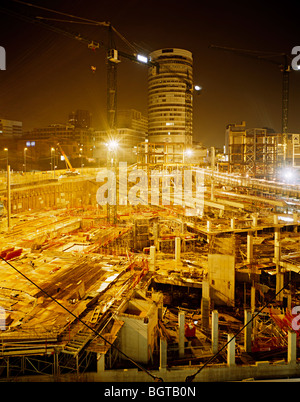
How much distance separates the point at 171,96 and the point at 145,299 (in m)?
66.8

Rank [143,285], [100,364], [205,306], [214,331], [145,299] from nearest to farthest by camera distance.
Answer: [100,364]
[214,331]
[145,299]
[143,285]
[205,306]

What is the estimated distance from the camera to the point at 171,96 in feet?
230

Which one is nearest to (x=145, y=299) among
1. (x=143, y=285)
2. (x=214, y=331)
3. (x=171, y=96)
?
(x=143, y=285)

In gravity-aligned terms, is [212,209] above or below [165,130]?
below

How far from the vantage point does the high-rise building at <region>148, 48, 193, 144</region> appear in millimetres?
69438

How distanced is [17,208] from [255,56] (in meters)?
35.2

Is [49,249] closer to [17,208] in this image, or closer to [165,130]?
[17,208]

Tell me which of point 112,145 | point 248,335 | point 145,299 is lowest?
point 248,335

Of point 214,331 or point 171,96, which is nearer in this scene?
point 214,331

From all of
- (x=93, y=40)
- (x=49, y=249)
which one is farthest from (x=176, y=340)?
(x=93, y=40)

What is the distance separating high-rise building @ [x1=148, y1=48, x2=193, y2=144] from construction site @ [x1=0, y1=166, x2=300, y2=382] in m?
53.3

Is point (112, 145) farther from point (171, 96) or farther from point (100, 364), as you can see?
point (171, 96)

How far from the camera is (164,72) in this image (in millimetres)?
69625

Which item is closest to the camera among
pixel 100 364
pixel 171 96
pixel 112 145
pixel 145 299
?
pixel 100 364
